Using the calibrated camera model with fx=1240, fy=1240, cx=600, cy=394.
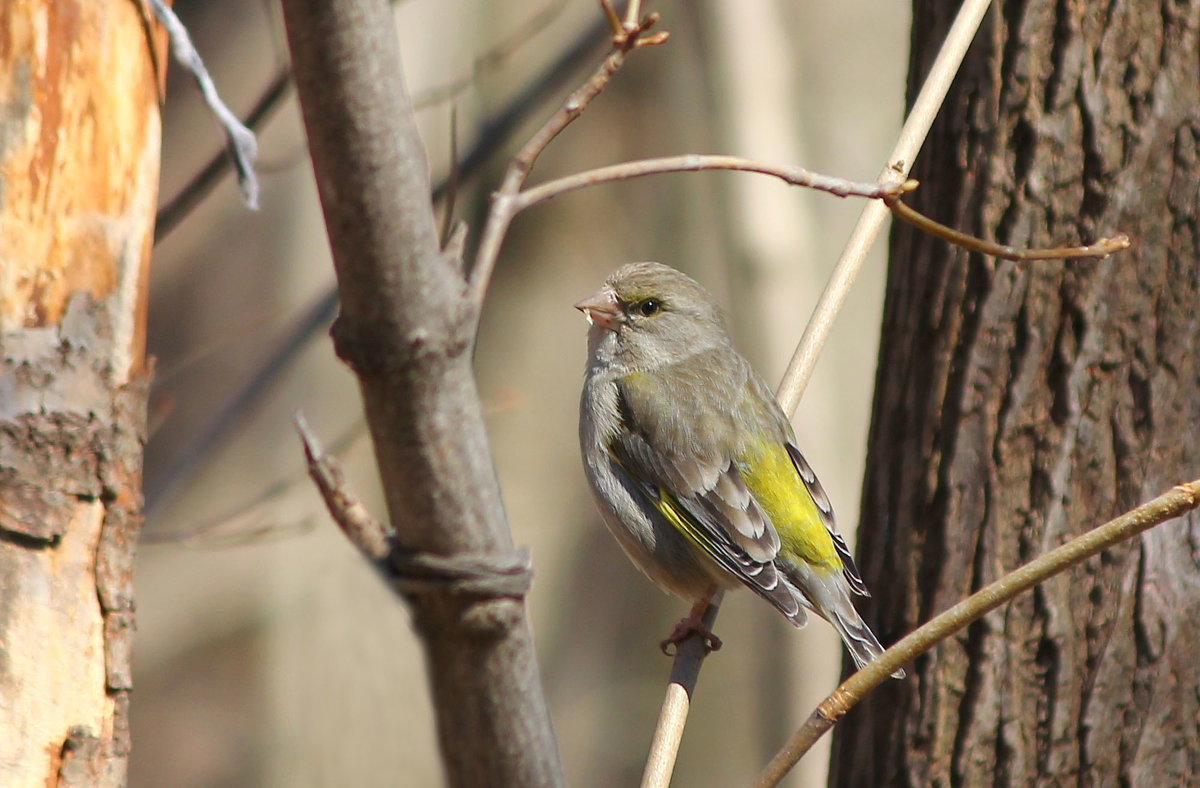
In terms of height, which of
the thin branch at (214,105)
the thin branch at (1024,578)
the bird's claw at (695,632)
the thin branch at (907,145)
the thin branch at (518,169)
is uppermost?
the thin branch at (214,105)

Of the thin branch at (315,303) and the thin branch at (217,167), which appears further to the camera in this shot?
the thin branch at (315,303)

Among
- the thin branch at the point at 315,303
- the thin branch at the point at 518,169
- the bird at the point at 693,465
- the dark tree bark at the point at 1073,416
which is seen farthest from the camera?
the thin branch at the point at 315,303

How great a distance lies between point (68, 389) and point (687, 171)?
1.59m

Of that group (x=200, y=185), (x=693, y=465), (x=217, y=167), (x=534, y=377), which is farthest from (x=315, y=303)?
(x=534, y=377)

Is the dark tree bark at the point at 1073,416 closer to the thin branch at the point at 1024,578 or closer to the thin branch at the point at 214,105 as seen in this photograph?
the thin branch at the point at 1024,578

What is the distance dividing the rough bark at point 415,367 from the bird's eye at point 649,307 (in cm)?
360

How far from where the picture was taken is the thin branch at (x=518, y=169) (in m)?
1.37

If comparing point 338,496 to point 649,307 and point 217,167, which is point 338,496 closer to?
point 649,307

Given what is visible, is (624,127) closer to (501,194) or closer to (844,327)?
(844,327)

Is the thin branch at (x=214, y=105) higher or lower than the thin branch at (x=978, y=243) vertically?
higher

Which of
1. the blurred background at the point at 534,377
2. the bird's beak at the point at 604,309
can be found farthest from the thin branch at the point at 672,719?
the blurred background at the point at 534,377

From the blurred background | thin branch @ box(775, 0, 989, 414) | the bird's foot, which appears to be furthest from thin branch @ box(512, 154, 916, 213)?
the blurred background

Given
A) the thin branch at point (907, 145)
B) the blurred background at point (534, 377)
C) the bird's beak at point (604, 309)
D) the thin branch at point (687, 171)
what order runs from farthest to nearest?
the blurred background at point (534, 377), the bird's beak at point (604, 309), the thin branch at point (907, 145), the thin branch at point (687, 171)

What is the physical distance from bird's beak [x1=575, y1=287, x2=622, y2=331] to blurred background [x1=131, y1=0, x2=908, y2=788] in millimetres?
3533
